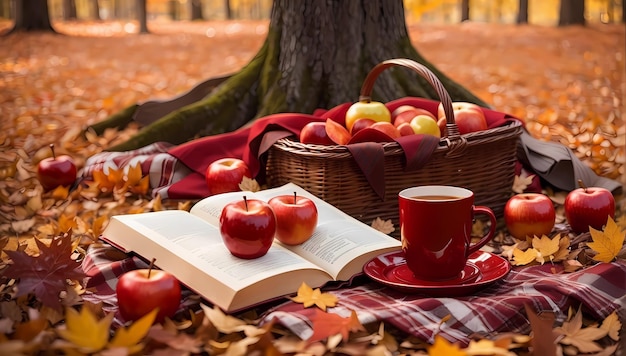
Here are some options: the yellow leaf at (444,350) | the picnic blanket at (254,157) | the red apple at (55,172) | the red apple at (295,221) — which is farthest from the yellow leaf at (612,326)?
the red apple at (55,172)

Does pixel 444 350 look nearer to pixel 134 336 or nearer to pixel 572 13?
pixel 134 336

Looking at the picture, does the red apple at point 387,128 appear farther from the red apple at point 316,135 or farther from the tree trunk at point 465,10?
the tree trunk at point 465,10

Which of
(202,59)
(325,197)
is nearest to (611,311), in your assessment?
(325,197)

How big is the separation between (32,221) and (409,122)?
5.66 feet

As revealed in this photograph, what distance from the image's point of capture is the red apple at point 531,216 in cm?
264

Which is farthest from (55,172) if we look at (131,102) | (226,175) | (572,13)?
(572,13)

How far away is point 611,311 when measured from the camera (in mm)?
1984

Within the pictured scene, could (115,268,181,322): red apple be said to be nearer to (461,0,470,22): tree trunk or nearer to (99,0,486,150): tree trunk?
(99,0,486,150): tree trunk

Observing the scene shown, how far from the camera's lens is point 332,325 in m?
1.81

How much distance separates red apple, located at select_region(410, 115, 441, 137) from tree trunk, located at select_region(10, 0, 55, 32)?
1368 cm

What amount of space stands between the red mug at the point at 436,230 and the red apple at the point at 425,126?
2.76ft

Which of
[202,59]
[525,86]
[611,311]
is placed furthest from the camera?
[202,59]

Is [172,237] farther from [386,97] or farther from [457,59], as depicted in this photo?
[457,59]

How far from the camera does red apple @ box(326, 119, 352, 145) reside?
282cm
